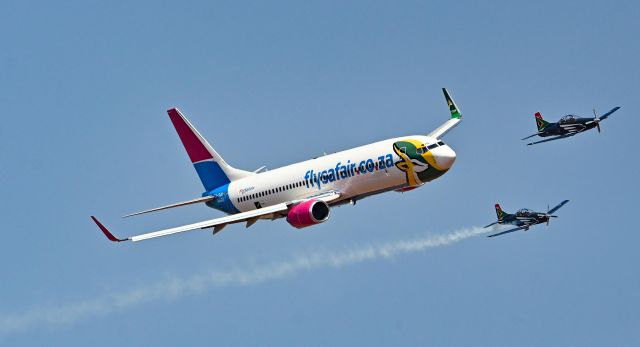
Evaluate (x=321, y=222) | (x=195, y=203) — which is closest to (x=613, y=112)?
(x=321, y=222)

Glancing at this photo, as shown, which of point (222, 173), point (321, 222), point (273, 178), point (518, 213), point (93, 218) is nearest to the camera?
point (93, 218)

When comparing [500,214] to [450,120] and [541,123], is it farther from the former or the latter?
[450,120]

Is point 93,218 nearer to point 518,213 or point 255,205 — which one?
point 255,205

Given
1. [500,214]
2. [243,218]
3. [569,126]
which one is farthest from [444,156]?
[500,214]

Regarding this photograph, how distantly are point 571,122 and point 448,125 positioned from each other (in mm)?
12971

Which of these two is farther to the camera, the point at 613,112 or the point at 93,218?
the point at 613,112

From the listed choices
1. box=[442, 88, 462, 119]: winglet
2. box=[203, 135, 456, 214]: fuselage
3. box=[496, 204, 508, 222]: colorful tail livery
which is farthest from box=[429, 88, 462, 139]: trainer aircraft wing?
box=[496, 204, 508, 222]: colorful tail livery

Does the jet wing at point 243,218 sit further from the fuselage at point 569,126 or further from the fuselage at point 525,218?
the fuselage at point 525,218

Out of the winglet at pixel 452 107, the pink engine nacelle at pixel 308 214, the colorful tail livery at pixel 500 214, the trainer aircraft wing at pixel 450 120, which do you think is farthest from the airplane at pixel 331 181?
the colorful tail livery at pixel 500 214

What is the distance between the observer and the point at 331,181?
11125 cm

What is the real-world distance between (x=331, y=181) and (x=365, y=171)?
3.54 meters

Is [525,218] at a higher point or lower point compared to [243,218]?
lower

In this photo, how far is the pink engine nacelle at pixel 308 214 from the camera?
→ 10700cm

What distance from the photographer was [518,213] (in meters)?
148
